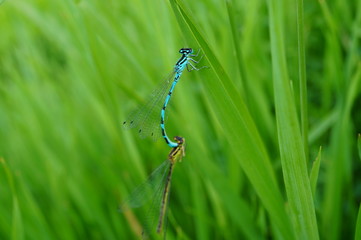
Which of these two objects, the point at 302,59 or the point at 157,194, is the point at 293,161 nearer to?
the point at 302,59

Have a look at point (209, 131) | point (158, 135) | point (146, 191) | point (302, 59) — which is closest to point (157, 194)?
point (146, 191)

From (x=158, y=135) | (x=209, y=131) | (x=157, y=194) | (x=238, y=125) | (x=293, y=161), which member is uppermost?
(x=209, y=131)

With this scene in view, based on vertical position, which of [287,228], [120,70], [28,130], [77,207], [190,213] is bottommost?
[287,228]

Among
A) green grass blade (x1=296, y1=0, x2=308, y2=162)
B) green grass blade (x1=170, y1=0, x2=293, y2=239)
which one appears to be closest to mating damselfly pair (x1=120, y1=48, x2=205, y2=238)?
green grass blade (x1=170, y1=0, x2=293, y2=239)

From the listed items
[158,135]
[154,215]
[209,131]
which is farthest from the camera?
[209,131]

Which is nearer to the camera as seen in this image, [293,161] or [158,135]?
[293,161]

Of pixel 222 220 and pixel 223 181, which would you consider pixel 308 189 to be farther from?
pixel 222 220

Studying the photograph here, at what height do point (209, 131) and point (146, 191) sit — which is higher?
point (209, 131)

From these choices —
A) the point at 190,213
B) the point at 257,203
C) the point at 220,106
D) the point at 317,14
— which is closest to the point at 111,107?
the point at 190,213
